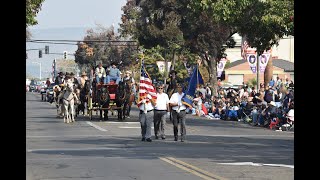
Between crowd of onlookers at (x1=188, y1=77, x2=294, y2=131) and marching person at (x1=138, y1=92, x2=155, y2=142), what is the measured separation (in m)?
9.44

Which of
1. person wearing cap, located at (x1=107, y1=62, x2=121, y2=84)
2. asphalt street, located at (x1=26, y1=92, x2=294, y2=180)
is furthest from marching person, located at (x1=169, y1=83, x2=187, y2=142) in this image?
person wearing cap, located at (x1=107, y1=62, x2=121, y2=84)

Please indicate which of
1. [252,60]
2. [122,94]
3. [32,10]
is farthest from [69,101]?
[252,60]

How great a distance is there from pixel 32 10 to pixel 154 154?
14.7 m

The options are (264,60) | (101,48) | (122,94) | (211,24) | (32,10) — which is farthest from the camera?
(101,48)

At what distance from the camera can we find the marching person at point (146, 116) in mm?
31219

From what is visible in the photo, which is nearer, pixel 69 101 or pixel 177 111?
pixel 177 111

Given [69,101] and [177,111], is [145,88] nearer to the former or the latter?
[177,111]

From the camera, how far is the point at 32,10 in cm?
3862

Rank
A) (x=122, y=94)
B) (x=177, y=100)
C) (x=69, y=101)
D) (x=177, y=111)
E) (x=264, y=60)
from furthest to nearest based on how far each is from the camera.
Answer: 1. (x=264, y=60)
2. (x=122, y=94)
3. (x=69, y=101)
4. (x=177, y=100)
5. (x=177, y=111)

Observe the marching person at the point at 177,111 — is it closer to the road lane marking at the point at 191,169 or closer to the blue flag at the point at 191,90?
the blue flag at the point at 191,90

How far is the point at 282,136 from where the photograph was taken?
35.7 m
